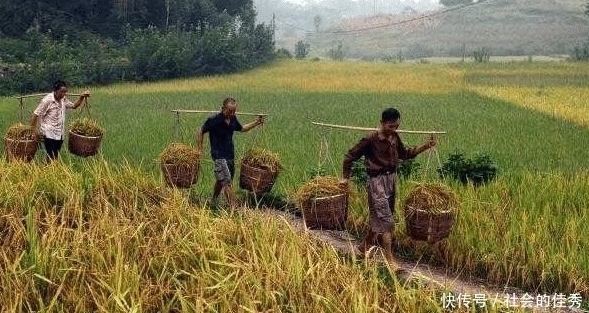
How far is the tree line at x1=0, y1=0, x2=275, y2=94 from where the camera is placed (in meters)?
26.6

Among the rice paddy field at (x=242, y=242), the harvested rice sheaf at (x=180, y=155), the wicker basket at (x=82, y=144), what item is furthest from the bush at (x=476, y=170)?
the wicker basket at (x=82, y=144)

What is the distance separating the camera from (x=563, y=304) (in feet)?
16.7

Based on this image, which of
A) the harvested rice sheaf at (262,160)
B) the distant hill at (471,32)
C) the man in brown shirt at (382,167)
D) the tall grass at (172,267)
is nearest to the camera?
the tall grass at (172,267)

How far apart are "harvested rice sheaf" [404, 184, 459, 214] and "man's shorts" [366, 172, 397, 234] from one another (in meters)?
0.20

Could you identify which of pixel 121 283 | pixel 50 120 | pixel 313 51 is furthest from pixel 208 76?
pixel 313 51

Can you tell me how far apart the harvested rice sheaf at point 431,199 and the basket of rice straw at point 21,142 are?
5496 mm

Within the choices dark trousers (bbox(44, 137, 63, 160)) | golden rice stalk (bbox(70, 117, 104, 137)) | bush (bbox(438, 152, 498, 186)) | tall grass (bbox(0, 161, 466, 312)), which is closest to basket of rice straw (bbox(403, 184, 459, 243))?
tall grass (bbox(0, 161, 466, 312))

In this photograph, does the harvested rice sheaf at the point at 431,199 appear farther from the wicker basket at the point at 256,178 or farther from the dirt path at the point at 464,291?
the wicker basket at the point at 256,178

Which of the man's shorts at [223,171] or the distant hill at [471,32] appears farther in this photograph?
the distant hill at [471,32]

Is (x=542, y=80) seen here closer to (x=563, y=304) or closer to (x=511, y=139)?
(x=511, y=139)

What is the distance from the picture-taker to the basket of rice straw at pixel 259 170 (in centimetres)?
746

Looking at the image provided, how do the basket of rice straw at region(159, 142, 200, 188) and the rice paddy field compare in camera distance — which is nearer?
the rice paddy field

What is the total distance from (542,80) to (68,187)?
27082mm

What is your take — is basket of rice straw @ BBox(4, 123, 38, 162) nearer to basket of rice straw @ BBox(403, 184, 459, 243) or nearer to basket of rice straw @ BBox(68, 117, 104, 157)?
basket of rice straw @ BBox(68, 117, 104, 157)
